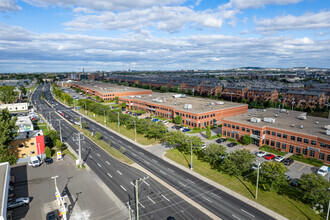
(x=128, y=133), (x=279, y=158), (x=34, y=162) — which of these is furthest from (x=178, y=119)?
(x=34, y=162)

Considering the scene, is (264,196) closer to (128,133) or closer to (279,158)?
(279,158)

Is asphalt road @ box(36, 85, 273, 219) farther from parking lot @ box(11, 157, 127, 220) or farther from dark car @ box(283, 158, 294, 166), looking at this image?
dark car @ box(283, 158, 294, 166)

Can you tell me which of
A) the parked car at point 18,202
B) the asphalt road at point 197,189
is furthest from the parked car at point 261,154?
the parked car at point 18,202

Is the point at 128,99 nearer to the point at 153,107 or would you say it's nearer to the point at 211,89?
the point at 153,107

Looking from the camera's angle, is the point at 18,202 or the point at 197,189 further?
the point at 197,189

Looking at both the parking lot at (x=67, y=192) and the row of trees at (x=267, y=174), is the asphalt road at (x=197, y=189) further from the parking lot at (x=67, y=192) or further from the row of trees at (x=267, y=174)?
the parking lot at (x=67, y=192)

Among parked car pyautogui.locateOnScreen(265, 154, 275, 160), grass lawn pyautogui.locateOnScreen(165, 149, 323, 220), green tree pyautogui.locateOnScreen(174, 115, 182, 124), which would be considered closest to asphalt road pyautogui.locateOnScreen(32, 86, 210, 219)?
grass lawn pyautogui.locateOnScreen(165, 149, 323, 220)
